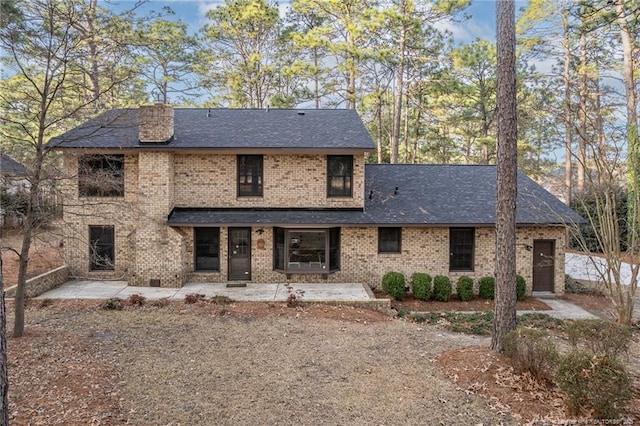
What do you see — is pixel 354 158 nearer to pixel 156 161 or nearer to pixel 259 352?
pixel 156 161

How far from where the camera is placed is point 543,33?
19.6 metres

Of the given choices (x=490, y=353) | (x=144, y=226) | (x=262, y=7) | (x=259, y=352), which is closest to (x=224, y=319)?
(x=259, y=352)

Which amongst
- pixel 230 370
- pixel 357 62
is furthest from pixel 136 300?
pixel 357 62

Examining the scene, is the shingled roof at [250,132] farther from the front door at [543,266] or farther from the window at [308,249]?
the front door at [543,266]

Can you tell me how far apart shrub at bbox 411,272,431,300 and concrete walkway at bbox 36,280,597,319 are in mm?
1668

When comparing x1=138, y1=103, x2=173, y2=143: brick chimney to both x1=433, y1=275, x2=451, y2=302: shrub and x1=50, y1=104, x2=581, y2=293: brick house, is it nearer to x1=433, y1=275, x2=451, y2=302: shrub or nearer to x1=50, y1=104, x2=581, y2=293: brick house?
x1=50, y1=104, x2=581, y2=293: brick house

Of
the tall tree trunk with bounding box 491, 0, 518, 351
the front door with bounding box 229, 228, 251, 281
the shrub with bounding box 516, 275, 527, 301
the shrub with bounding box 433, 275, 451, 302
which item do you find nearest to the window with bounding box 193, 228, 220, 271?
the front door with bounding box 229, 228, 251, 281

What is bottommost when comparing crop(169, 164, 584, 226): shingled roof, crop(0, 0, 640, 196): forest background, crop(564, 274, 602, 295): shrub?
crop(564, 274, 602, 295): shrub

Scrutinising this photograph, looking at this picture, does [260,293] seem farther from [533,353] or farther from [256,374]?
[533,353]

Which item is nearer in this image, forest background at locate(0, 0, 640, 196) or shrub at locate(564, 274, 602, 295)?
shrub at locate(564, 274, 602, 295)

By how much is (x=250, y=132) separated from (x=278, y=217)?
358 cm

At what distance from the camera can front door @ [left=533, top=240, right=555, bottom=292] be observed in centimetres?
1388

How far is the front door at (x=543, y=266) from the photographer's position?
13.9m

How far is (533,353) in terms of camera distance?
6219mm
